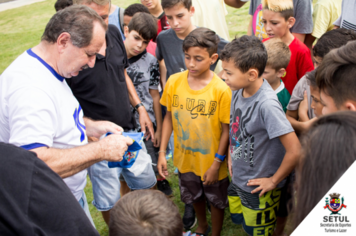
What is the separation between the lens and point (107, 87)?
2666 mm

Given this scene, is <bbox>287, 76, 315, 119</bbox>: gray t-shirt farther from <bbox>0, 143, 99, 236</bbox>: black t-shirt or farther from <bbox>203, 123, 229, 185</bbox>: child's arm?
<bbox>0, 143, 99, 236</bbox>: black t-shirt

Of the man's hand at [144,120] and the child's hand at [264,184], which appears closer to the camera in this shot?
Result: the child's hand at [264,184]

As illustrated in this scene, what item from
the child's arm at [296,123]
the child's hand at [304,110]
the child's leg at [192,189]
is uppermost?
the child's hand at [304,110]

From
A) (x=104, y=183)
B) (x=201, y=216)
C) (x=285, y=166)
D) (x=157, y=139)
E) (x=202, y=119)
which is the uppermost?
(x=202, y=119)

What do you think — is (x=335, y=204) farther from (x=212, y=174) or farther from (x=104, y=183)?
(x=104, y=183)

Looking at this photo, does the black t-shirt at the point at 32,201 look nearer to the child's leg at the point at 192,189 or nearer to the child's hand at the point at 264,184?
the child's hand at the point at 264,184

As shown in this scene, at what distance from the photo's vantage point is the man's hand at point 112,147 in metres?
1.97

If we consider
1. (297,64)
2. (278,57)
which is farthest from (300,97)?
(297,64)

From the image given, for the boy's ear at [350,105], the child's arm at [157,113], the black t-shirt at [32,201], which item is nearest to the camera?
the black t-shirt at [32,201]

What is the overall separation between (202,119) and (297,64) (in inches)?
49.2

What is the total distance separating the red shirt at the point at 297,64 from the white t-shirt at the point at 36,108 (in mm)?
2115

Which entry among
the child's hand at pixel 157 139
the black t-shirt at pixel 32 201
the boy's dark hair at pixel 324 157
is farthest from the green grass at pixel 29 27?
the boy's dark hair at pixel 324 157

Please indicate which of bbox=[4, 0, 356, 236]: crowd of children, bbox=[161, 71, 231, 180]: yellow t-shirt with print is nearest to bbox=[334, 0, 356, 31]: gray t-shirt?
bbox=[4, 0, 356, 236]: crowd of children

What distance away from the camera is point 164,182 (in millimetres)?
3684
